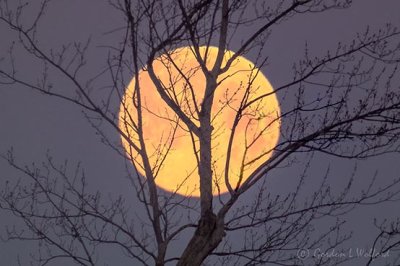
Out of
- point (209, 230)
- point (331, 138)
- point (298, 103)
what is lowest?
point (209, 230)

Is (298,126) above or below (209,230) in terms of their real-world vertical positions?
above

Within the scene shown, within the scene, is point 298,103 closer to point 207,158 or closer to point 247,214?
point 207,158

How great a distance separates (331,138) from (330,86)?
0.54 metres

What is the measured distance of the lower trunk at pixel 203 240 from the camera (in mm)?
6016

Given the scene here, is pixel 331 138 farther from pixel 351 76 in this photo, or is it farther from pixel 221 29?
pixel 221 29

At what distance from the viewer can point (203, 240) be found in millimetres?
6051

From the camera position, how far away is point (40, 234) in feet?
Answer: 25.7

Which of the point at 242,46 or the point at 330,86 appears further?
the point at 242,46

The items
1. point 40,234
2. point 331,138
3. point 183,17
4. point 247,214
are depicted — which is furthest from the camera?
point 40,234

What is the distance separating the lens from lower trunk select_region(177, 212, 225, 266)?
602cm

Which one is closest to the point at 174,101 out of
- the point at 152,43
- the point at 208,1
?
the point at 152,43

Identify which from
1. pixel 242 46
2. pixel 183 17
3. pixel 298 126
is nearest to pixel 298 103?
pixel 298 126

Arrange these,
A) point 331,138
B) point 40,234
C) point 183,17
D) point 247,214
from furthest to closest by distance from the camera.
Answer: point 40,234 < point 247,214 < point 183,17 < point 331,138

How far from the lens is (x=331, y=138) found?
234 inches
